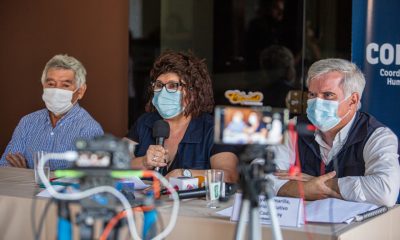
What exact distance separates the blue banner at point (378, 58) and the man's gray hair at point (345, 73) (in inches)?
26.4

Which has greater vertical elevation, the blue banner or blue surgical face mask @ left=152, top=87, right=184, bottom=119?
the blue banner

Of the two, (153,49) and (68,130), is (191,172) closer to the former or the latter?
(68,130)

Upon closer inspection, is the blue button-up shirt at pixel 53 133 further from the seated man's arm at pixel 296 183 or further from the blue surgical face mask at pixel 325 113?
the blue surgical face mask at pixel 325 113

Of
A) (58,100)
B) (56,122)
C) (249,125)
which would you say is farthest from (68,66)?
(249,125)

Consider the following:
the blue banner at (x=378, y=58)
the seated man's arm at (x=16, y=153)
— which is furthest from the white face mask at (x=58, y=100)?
the blue banner at (x=378, y=58)

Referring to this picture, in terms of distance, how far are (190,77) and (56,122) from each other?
96cm

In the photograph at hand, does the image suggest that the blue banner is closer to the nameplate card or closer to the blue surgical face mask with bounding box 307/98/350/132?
the blue surgical face mask with bounding box 307/98/350/132

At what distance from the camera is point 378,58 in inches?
154

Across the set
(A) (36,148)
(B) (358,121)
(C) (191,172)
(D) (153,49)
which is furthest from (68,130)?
(B) (358,121)

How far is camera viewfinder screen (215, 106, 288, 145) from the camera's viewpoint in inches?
75.3

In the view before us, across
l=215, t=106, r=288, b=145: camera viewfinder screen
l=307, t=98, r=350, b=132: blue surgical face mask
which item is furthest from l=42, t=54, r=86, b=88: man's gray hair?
l=215, t=106, r=288, b=145: camera viewfinder screen

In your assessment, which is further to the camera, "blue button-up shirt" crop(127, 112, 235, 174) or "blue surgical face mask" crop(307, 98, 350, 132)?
"blue button-up shirt" crop(127, 112, 235, 174)

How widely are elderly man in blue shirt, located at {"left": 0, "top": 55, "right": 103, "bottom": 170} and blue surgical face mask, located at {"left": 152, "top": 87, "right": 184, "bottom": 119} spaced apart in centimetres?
59

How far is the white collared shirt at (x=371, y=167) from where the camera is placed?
9.41 feet
